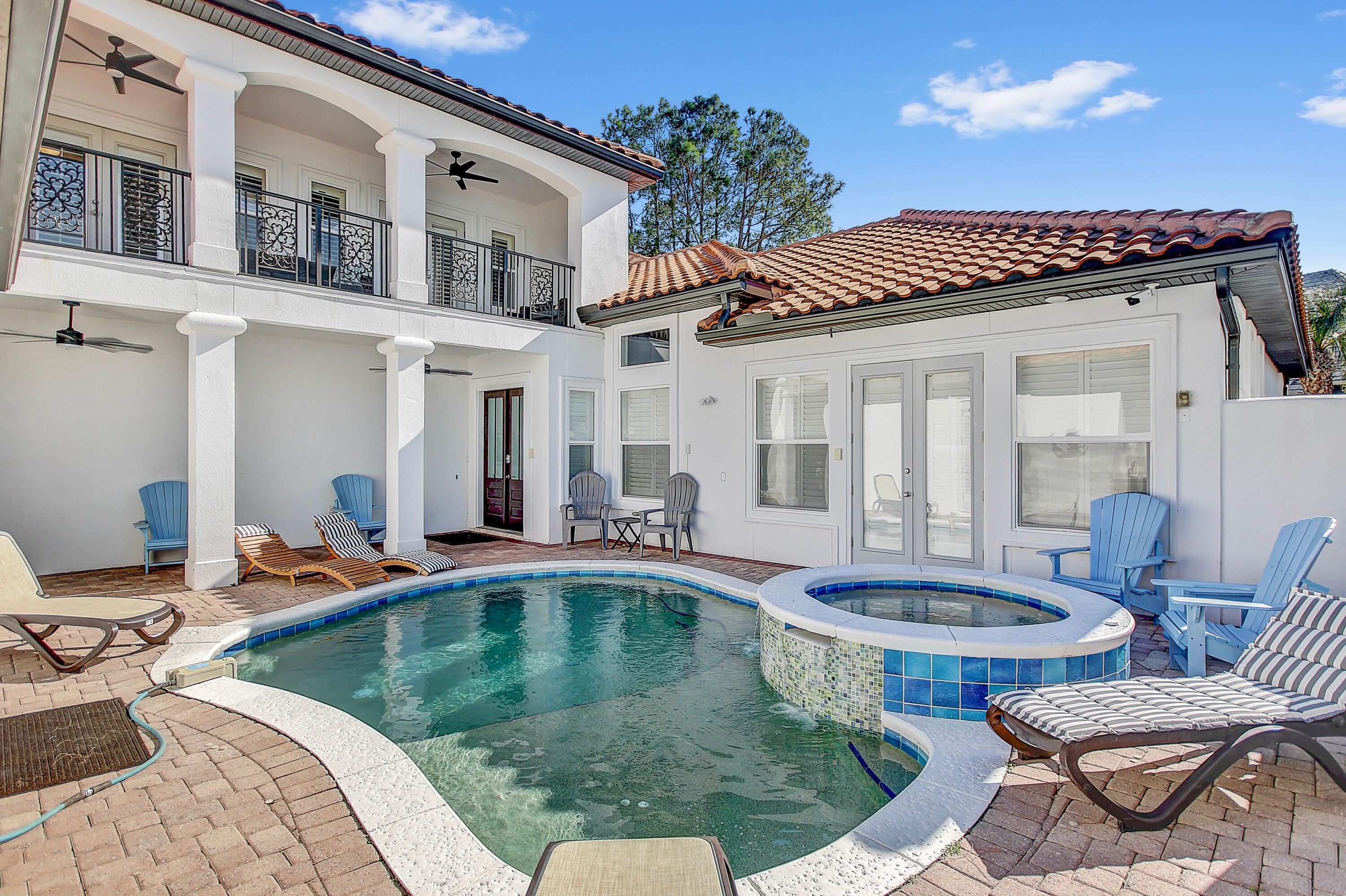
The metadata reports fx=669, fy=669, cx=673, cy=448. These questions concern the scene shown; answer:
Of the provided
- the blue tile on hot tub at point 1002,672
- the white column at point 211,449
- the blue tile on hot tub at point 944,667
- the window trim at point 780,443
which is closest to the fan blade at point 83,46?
the white column at point 211,449

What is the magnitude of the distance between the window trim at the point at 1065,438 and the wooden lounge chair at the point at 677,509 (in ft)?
14.3

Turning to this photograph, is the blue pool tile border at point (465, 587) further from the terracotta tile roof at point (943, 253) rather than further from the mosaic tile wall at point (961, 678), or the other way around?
the terracotta tile roof at point (943, 253)

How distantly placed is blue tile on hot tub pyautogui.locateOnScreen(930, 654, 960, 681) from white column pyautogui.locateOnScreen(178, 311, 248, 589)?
24.9ft

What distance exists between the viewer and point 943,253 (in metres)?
8.63

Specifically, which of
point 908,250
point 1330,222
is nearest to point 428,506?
point 908,250

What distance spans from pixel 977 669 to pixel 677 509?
6.32 metres

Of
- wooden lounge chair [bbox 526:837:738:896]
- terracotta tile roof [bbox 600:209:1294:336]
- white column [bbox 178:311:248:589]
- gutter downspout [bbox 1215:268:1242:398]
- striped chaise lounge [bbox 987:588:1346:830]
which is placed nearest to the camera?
wooden lounge chair [bbox 526:837:738:896]

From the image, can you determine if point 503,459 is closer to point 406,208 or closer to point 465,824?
point 406,208

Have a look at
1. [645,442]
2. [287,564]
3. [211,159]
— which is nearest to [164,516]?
[287,564]

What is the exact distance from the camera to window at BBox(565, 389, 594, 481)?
36.2 ft

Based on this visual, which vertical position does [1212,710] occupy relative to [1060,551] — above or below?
below

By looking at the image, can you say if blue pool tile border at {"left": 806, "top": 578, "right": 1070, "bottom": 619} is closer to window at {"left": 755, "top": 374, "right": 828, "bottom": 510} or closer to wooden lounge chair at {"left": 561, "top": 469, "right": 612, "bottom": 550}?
window at {"left": 755, "top": 374, "right": 828, "bottom": 510}

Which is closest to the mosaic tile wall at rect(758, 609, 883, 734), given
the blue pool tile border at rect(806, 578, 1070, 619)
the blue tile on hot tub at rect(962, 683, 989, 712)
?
the blue tile on hot tub at rect(962, 683, 989, 712)

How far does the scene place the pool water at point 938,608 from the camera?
5.17 m
